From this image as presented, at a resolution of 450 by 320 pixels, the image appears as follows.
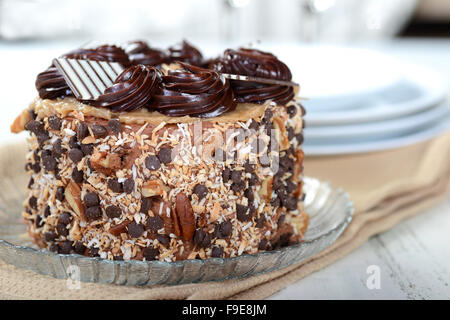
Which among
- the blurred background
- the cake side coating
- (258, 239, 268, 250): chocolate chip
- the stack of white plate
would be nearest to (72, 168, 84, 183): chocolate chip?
the cake side coating

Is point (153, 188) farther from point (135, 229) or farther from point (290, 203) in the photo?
point (290, 203)

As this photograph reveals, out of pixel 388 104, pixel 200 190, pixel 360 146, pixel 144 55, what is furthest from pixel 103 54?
pixel 388 104

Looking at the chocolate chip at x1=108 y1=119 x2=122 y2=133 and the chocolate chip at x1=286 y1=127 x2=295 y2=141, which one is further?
the chocolate chip at x1=286 y1=127 x2=295 y2=141

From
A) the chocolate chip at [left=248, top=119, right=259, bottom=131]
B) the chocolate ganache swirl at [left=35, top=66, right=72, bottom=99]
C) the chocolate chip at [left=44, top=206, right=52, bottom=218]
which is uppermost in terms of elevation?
the chocolate ganache swirl at [left=35, top=66, right=72, bottom=99]

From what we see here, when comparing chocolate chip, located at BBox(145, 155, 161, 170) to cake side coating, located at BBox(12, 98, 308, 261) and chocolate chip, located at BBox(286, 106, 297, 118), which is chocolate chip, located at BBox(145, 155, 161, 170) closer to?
cake side coating, located at BBox(12, 98, 308, 261)

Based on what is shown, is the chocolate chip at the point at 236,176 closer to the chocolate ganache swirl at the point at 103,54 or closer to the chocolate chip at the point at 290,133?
the chocolate chip at the point at 290,133

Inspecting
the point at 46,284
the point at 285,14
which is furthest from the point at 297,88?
the point at 285,14
